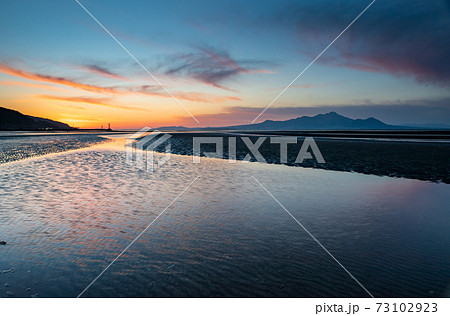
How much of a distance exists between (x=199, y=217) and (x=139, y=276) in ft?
12.2

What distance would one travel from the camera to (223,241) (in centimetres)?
661

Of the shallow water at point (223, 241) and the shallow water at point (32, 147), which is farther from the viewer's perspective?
the shallow water at point (32, 147)

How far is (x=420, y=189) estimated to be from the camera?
1300cm

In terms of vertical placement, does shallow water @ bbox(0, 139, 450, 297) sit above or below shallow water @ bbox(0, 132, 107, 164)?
below

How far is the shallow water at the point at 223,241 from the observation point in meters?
4.69

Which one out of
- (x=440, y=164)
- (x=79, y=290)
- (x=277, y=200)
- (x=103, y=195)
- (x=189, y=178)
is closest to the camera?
(x=79, y=290)

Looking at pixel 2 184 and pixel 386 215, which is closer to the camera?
pixel 386 215

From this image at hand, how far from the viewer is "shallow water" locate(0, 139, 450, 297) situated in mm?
4695

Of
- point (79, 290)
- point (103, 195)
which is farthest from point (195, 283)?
point (103, 195)

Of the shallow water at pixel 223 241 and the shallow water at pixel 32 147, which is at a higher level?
the shallow water at pixel 32 147

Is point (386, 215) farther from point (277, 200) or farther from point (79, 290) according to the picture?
point (79, 290)

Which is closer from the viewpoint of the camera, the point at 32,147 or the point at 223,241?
the point at 223,241

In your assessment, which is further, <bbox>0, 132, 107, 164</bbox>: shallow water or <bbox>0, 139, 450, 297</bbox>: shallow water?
<bbox>0, 132, 107, 164</bbox>: shallow water

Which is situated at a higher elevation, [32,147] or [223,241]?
[32,147]
